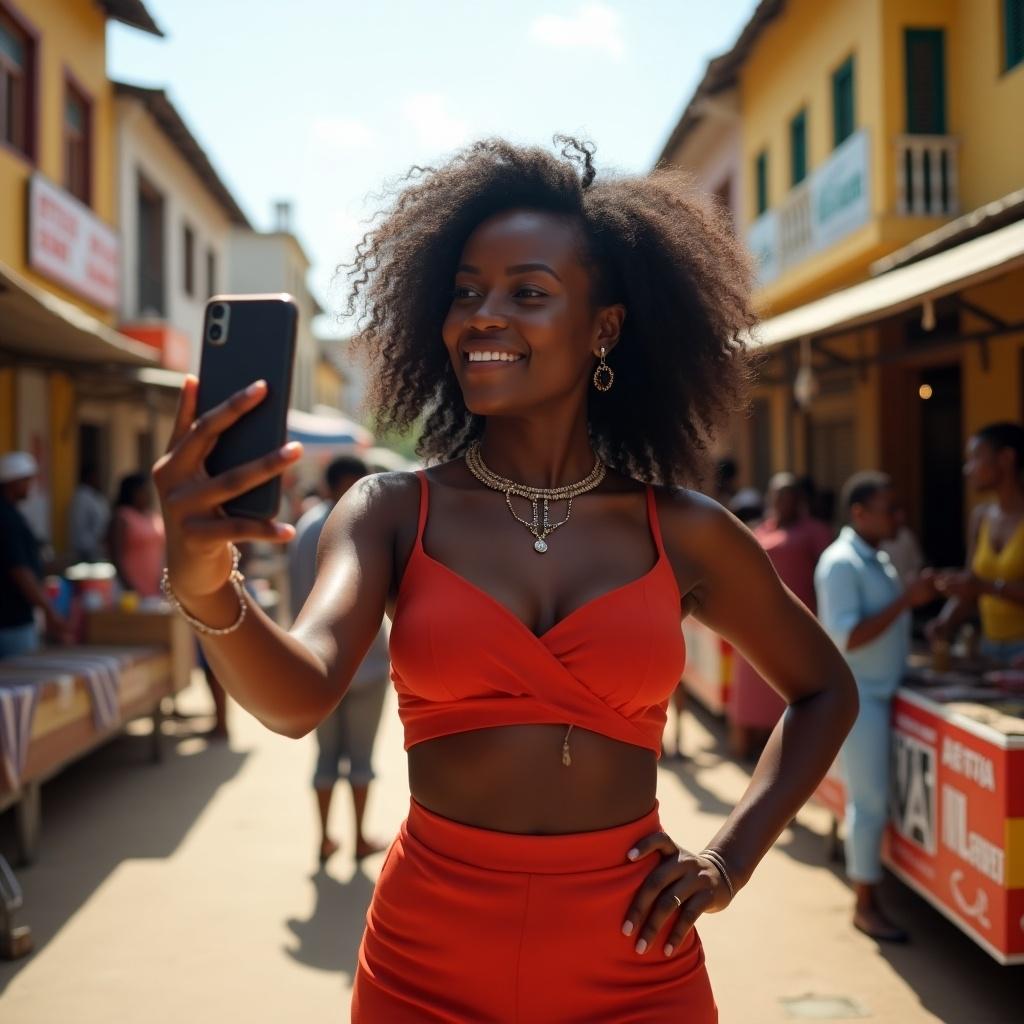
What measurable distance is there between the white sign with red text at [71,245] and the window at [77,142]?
521mm

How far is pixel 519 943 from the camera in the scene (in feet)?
5.64

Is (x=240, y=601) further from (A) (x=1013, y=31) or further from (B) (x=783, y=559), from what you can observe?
(A) (x=1013, y=31)

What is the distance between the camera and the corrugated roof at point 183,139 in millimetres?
14664

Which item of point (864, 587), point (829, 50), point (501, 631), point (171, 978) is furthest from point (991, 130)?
point (501, 631)

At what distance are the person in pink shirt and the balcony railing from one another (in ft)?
16.8

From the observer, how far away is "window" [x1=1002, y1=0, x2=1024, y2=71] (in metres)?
9.96

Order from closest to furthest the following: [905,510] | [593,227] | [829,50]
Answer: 1. [593,227]
2. [905,510]
3. [829,50]

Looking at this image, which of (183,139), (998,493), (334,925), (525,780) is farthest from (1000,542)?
(183,139)

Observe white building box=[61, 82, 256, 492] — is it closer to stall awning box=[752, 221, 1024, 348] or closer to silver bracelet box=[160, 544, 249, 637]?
stall awning box=[752, 221, 1024, 348]

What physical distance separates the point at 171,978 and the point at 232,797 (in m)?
2.67

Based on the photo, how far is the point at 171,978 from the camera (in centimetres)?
438

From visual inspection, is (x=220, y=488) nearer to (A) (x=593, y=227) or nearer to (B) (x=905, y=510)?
(A) (x=593, y=227)

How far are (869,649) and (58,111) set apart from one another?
10.8m

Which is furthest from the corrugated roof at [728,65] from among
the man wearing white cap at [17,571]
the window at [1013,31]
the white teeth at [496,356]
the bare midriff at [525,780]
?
the bare midriff at [525,780]
